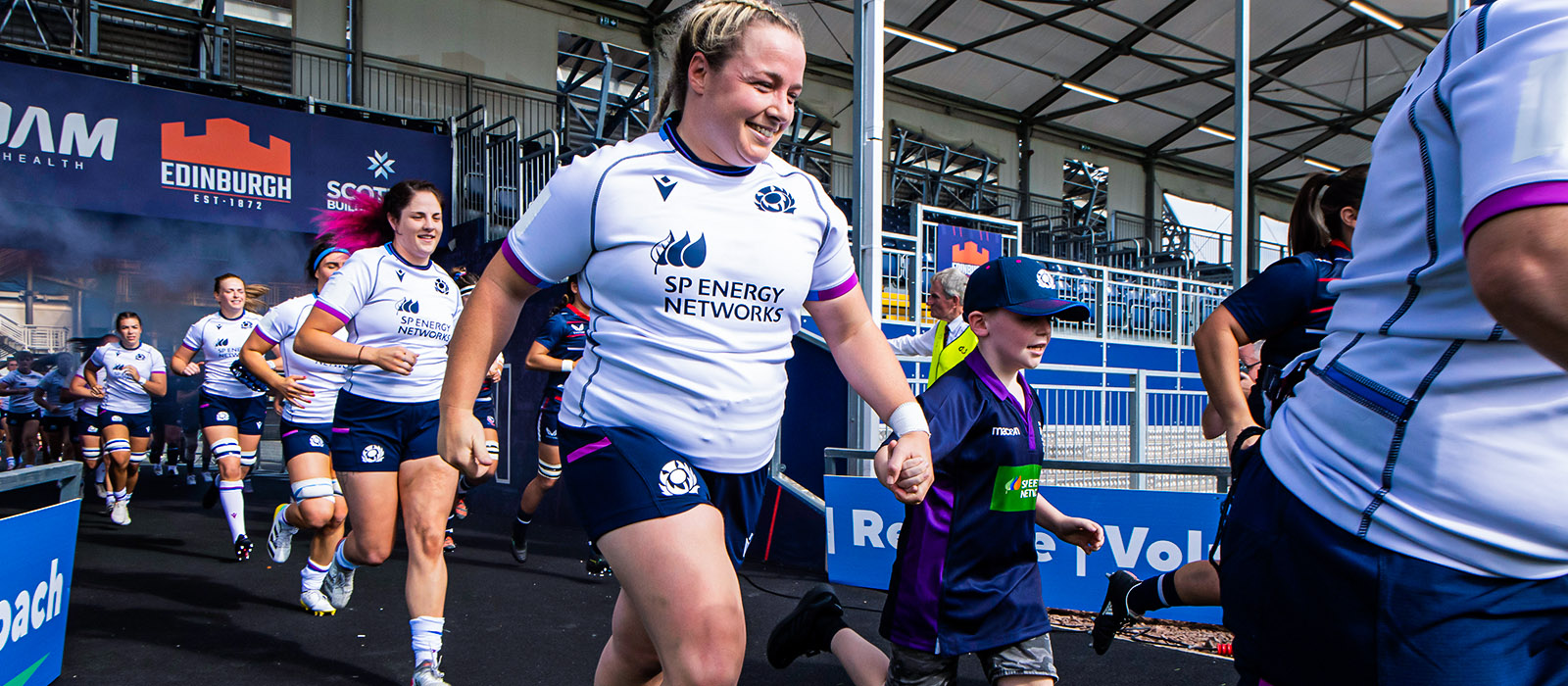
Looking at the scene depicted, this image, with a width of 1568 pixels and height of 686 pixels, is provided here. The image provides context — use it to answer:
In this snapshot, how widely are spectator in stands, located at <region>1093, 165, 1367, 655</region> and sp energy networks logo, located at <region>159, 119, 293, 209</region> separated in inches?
490

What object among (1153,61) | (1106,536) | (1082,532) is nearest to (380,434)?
(1082,532)

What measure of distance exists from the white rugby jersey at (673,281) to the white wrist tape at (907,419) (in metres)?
0.31

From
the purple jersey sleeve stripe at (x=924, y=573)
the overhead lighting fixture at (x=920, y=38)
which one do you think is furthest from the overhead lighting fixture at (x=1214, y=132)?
the purple jersey sleeve stripe at (x=924, y=573)

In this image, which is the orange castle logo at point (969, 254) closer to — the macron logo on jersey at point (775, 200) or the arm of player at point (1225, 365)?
the arm of player at point (1225, 365)

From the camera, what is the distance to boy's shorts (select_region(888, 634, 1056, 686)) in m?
2.73

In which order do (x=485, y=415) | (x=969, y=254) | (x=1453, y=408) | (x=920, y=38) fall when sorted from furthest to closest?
1. (x=920, y=38)
2. (x=969, y=254)
3. (x=485, y=415)
4. (x=1453, y=408)

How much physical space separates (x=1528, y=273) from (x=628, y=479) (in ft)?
5.23

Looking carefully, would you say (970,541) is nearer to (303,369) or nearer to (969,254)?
(303,369)

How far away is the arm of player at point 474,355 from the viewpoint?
213 centimetres

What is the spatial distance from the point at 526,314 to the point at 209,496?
11.7 ft

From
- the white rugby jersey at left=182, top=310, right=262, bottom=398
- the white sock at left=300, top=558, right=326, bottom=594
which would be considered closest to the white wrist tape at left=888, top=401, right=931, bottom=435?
the white sock at left=300, top=558, right=326, bottom=594

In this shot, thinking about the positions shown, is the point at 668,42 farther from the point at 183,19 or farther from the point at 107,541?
the point at 183,19

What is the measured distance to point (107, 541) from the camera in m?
7.74

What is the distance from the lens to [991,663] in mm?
2764
